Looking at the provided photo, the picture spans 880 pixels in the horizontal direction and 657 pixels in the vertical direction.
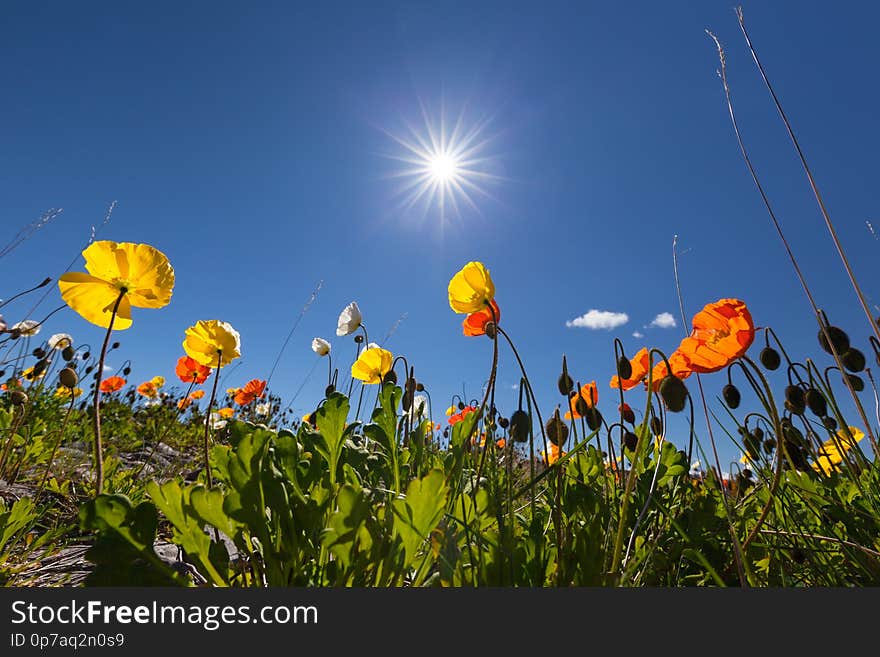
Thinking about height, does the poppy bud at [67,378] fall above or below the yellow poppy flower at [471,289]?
above

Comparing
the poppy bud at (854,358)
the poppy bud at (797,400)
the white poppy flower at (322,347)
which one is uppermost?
the white poppy flower at (322,347)

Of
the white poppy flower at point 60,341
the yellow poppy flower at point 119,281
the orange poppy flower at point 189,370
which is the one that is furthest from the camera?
the white poppy flower at point 60,341

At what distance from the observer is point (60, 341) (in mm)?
3648

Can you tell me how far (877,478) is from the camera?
5.43 ft

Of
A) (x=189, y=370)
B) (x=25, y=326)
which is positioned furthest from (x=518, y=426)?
(x=25, y=326)

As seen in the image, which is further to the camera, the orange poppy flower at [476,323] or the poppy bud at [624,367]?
the orange poppy flower at [476,323]

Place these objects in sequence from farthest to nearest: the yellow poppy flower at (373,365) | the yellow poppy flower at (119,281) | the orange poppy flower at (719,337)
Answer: the yellow poppy flower at (373,365), the yellow poppy flower at (119,281), the orange poppy flower at (719,337)

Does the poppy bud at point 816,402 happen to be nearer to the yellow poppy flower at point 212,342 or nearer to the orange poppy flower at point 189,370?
the yellow poppy flower at point 212,342

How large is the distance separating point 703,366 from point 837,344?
837 millimetres

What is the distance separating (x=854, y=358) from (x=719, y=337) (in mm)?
860

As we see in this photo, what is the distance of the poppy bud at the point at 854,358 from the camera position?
184 cm

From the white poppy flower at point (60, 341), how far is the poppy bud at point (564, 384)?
12.0 feet

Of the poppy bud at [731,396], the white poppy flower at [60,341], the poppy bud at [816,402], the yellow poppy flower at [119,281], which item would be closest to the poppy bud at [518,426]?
the poppy bud at [731,396]

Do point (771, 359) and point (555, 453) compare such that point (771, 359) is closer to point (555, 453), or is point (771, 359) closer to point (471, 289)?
point (555, 453)
